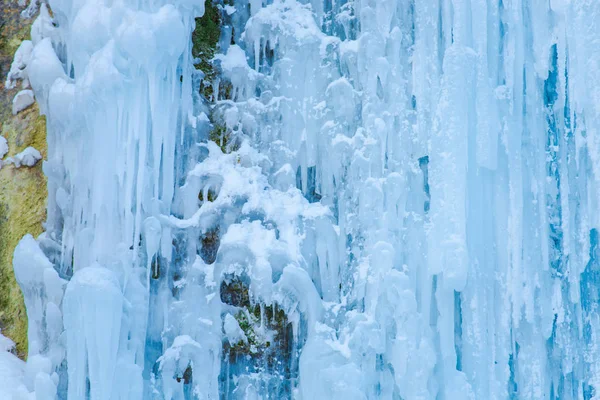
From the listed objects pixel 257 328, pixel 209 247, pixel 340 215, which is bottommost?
pixel 257 328

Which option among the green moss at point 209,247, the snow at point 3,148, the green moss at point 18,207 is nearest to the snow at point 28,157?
the green moss at point 18,207

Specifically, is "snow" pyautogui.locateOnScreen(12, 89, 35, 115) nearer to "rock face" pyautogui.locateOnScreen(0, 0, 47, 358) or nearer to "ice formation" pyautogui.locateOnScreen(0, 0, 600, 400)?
"rock face" pyautogui.locateOnScreen(0, 0, 47, 358)

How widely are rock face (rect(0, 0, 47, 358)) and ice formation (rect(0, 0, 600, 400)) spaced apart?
16.9 inches

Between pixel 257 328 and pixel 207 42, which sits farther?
pixel 207 42

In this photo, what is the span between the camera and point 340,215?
5320mm

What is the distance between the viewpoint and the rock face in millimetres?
5609

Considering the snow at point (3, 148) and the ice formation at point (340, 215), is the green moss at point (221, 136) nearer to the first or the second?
the ice formation at point (340, 215)

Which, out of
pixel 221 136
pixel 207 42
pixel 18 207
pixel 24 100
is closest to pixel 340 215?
pixel 221 136

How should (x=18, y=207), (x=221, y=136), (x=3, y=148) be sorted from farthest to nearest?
(x=3, y=148)
(x=18, y=207)
(x=221, y=136)

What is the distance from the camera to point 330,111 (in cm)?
545

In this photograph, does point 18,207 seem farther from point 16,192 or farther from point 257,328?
point 257,328

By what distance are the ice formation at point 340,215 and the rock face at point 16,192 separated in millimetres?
430

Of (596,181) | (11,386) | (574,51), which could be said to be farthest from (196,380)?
(574,51)

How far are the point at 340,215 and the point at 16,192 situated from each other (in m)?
2.28
